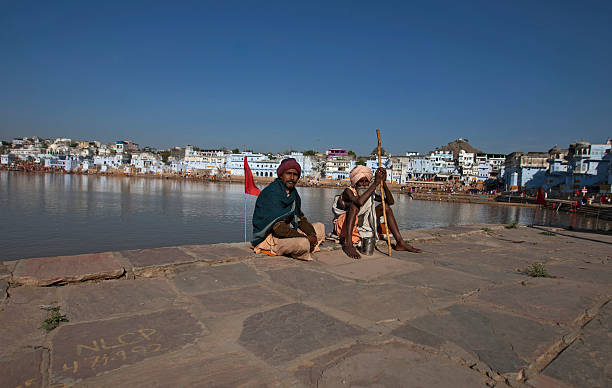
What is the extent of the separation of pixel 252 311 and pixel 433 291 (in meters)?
1.37

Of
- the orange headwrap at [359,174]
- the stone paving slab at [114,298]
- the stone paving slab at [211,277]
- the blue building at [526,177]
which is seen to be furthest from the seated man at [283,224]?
the blue building at [526,177]

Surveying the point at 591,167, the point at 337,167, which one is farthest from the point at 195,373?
the point at 337,167

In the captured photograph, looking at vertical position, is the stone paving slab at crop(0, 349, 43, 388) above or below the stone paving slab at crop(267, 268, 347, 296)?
above

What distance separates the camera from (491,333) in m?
1.96

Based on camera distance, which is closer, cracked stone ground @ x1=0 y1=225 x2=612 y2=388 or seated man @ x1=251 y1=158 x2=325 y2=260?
cracked stone ground @ x1=0 y1=225 x2=612 y2=388

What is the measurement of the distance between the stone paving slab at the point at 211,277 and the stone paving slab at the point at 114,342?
537 mm

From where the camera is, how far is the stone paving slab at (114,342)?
4.98ft

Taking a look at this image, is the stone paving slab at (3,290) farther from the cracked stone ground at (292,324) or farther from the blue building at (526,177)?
the blue building at (526,177)

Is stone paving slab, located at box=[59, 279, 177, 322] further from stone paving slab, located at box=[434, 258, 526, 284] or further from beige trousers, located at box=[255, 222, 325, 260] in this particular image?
stone paving slab, located at box=[434, 258, 526, 284]

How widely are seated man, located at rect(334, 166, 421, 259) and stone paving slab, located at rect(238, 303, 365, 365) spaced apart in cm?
205

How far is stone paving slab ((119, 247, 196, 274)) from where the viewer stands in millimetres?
2920

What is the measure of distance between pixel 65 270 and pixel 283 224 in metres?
1.98

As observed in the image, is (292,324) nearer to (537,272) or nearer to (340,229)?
(537,272)

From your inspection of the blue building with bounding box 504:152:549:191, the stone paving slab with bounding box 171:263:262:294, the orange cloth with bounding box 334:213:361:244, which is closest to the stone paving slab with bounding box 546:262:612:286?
the orange cloth with bounding box 334:213:361:244
